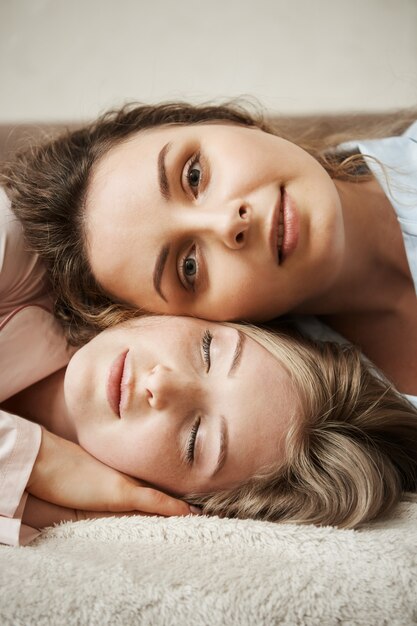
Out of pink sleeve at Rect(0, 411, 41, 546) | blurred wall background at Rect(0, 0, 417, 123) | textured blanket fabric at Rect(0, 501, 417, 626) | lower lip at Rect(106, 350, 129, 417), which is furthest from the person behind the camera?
blurred wall background at Rect(0, 0, 417, 123)

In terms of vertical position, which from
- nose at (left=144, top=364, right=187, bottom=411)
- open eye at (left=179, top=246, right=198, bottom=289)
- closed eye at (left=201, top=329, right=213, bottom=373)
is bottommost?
nose at (left=144, top=364, right=187, bottom=411)

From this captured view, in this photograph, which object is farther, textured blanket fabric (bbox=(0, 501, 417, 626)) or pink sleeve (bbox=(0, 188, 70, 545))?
pink sleeve (bbox=(0, 188, 70, 545))

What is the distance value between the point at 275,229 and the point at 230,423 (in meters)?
0.35

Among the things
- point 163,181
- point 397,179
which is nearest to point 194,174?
point 163,181

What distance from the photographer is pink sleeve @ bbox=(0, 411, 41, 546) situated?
108 cm

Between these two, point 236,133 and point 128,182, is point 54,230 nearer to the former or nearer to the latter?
point 128,182

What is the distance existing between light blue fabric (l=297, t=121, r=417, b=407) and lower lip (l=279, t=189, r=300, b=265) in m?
0.32

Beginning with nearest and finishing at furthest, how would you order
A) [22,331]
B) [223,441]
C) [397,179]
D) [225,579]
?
1. [225,579]
2. [223,441]
3. [22,331]
4. [397,179]

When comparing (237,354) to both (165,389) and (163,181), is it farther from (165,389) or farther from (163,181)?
(163,181)

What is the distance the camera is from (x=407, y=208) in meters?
1.42

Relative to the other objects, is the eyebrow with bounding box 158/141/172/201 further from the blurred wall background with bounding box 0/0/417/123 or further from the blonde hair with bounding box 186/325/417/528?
the blurred wall background with bounding box 0/0/417/123

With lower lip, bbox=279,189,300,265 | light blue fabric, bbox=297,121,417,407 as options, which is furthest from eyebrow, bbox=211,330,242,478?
light blue fabric, bbox=297,121,417,407

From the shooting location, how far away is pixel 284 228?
1.22 m

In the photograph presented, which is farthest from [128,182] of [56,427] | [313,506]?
[313,506]
